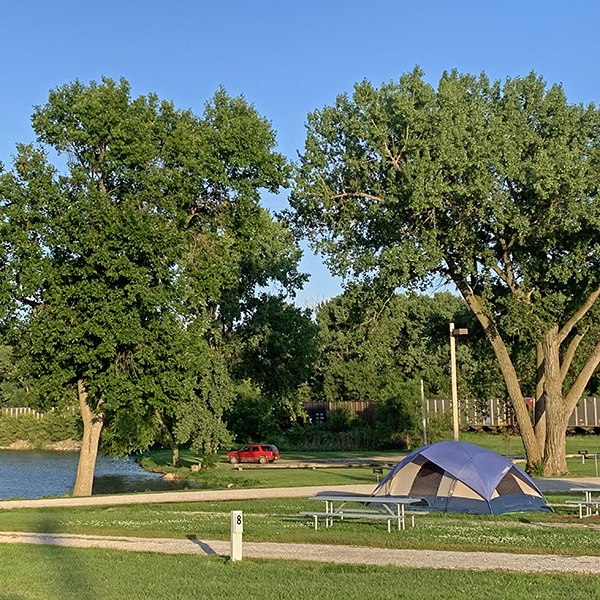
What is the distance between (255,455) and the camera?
47219mm

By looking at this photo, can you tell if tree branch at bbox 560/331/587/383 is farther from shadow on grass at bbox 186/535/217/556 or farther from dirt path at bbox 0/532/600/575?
dirt path at bbox 0/532/600/575

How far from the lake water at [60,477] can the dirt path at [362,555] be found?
16.8m

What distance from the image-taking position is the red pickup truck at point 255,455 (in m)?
47.1

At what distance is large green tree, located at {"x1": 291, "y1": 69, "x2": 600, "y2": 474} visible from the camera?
2784 centimetres

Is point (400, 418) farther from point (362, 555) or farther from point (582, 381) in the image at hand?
point (362, 555)

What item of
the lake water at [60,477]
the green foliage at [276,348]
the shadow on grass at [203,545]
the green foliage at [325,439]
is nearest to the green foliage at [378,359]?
the green foliage at [325,439]

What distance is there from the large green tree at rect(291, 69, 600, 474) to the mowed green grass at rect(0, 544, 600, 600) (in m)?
17.7

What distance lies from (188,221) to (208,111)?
4783 millimetres

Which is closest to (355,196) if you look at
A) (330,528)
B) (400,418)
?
(330,528)

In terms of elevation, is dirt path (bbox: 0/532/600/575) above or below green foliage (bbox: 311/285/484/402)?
below

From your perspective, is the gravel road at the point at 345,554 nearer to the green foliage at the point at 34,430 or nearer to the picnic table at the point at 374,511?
the picnic table at the point at 374,511

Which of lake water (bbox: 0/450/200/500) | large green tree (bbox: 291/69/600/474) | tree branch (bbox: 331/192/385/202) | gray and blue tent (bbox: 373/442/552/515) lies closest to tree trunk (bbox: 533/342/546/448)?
large green tree (bbox: 291/69/600/474)

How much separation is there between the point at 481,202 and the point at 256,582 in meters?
→ 20.0

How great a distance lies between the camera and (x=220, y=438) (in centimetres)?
4159
